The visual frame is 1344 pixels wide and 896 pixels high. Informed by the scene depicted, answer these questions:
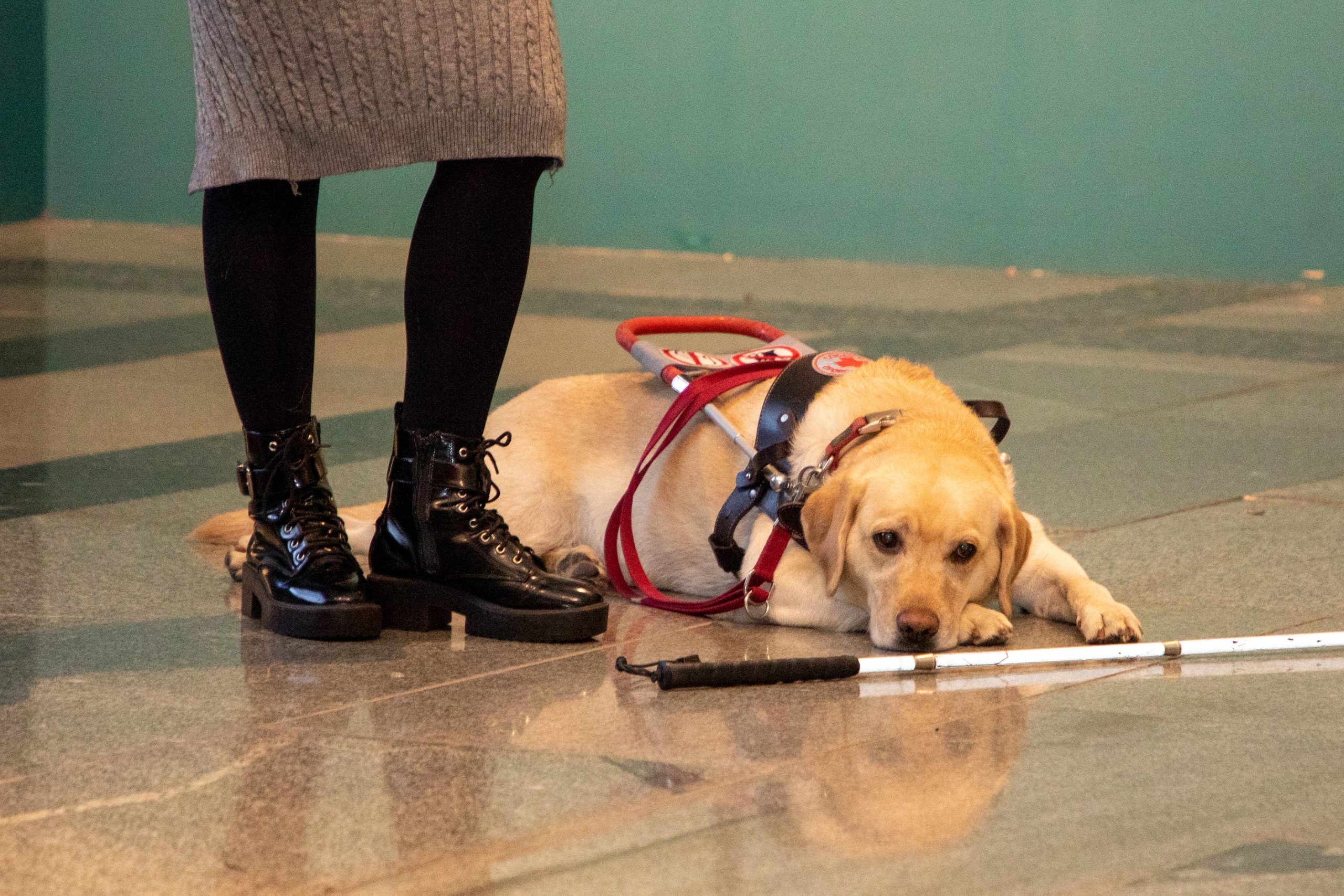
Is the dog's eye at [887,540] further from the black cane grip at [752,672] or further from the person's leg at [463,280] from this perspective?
the person's leg at [463,280]

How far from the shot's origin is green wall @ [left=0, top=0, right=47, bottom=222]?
29.7 feet

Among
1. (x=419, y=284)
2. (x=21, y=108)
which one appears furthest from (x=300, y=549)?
(x=21, y=108)

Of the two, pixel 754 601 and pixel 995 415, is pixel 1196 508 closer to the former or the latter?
pixel 995 415

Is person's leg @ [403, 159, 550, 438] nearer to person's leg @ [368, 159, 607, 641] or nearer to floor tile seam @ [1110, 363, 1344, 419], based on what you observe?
person's leg @ [368, 159, 607, 641]

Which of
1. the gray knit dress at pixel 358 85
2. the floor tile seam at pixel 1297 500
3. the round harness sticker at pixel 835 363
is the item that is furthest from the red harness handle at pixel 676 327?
the floor tile seam at pixel 1297 500

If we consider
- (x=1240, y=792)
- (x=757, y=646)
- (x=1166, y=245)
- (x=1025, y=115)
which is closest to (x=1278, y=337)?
(x=1166, y=245)

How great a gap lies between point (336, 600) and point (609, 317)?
4.12 m

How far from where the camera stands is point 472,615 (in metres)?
2.51

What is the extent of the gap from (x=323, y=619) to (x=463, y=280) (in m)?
0.57

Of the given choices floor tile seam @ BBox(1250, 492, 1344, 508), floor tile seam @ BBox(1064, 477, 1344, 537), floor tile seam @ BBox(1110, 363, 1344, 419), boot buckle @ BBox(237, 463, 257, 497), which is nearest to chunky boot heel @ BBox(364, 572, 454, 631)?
boot buckle @ BBox(237, 463, 257, 497)

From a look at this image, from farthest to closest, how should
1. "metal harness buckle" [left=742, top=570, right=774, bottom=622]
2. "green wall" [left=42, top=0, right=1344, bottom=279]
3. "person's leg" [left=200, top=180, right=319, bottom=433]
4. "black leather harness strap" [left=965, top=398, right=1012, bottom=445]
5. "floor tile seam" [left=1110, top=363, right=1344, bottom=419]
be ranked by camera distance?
"green wall" [left=42, top=0, right=1344, bottom=279]
"floor tile seam" [left=1110, top=363, right=1344, bottom=419]
"black leather harness strap" [left=965, top=398, right=1012, bottom=445]
"metal harness buckle" [left=742, top=570, right=774, bottom=622]
"person's leg" [left=200, top=180, right=319, bottom=433]

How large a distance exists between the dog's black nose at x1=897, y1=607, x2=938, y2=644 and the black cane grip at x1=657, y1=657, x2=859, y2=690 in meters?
0.14

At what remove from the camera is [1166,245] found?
7.32m

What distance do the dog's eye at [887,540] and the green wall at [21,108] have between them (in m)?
7.95
